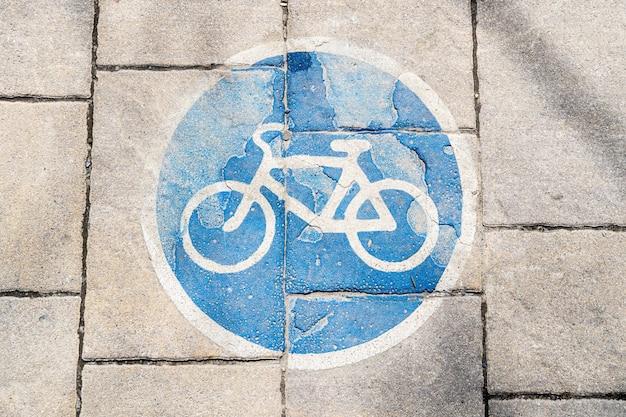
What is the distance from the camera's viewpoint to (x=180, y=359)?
3658 millimetres

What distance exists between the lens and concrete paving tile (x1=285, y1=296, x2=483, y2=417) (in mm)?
3625

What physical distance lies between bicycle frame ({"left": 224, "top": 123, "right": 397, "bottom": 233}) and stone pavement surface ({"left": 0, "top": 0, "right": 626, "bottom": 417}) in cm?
3

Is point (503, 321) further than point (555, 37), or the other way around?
point (555, 37)

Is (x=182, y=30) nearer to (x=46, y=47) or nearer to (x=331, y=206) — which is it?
(x=46, y=47)

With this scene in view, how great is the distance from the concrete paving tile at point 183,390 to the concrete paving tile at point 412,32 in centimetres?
229

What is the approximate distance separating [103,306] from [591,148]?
3.49 m

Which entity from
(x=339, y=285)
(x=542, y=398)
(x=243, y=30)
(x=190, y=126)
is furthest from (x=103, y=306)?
(x=542, y=398)

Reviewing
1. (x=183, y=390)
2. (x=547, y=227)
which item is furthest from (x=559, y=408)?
(x=183, y=390)

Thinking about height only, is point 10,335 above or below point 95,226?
below

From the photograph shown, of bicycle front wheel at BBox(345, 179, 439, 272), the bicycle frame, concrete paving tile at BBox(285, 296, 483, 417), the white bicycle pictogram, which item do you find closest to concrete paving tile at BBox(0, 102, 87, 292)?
the white bicycle pictogram

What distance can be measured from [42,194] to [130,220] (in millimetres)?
632

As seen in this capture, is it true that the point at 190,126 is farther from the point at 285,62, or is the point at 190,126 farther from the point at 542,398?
the point at 542,398

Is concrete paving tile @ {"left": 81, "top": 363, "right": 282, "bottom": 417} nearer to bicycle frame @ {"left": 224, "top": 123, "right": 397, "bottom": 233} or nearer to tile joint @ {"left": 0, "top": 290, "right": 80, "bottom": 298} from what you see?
tile joint @ {"left": 0, "top": 290, "right": 80, "bottom": 298}

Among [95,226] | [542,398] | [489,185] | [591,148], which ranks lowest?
[542,398]
